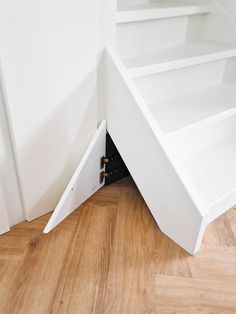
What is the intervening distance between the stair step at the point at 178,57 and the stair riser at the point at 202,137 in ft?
0.97

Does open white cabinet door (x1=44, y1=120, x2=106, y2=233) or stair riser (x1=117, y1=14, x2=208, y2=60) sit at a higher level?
stair riser (x1=117, y1=14, x2=208, y2=60)

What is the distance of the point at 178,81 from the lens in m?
1.32

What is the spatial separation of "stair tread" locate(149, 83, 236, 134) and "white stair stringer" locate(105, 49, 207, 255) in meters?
0.13

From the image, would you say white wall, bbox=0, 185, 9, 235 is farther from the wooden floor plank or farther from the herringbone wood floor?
the wooden floor plank

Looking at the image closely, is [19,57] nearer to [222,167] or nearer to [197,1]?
[222,167]

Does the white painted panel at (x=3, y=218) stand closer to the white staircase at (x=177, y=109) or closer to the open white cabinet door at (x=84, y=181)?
the open white cabinet door at (x=84, y=181)

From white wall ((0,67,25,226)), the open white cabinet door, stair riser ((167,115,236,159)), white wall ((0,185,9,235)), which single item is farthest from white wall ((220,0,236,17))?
white wall ((0,185,9,235))

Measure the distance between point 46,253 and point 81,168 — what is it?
1.16 ft

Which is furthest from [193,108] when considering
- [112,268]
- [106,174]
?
[112,268]

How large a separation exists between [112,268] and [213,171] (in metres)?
0.56

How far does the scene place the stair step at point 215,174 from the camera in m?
1.03

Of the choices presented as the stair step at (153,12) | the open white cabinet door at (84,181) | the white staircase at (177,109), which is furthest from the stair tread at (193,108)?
the stair step at (153,12)

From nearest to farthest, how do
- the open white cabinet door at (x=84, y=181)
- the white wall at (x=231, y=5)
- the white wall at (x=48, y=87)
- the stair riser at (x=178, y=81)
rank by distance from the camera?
the white wall at (x=48, y=87) < the open white cabinet door at (x=84, y=181) < the stair riser at (x=178, y=81) < the white wall at (x=231, y=5)

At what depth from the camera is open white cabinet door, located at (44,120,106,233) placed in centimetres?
110
